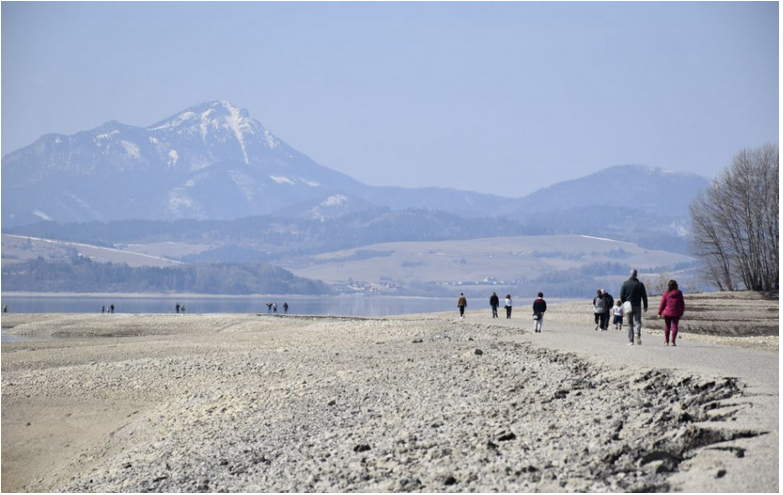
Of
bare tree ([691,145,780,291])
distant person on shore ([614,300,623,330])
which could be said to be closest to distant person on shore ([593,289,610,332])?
distant person on shore ([614,300,623,330])

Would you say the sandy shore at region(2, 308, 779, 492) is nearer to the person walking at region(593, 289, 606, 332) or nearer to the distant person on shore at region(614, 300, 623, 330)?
the person walking at region(593, 289, 606, 332)

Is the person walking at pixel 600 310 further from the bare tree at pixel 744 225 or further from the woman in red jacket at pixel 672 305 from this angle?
the bare tree at pixel 744 225

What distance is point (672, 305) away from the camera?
25812 millimetres

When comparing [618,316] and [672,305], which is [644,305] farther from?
[618,316]

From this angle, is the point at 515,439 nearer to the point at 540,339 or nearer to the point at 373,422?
the point at 373,422

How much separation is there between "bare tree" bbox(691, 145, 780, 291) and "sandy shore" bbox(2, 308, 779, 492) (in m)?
40.5

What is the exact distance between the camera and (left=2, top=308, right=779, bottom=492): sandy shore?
14.0 meters

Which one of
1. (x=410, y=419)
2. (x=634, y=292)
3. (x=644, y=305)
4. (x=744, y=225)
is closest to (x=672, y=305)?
(x=644, y=305)

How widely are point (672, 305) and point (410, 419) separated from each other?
8799mm

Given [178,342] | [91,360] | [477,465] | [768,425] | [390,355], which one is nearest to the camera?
[768,425]

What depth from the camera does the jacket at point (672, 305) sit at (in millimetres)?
25656

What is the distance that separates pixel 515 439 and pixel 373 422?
14.9ft

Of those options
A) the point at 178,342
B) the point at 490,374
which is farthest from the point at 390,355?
the point at 178,342

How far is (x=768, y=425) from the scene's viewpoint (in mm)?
13867
